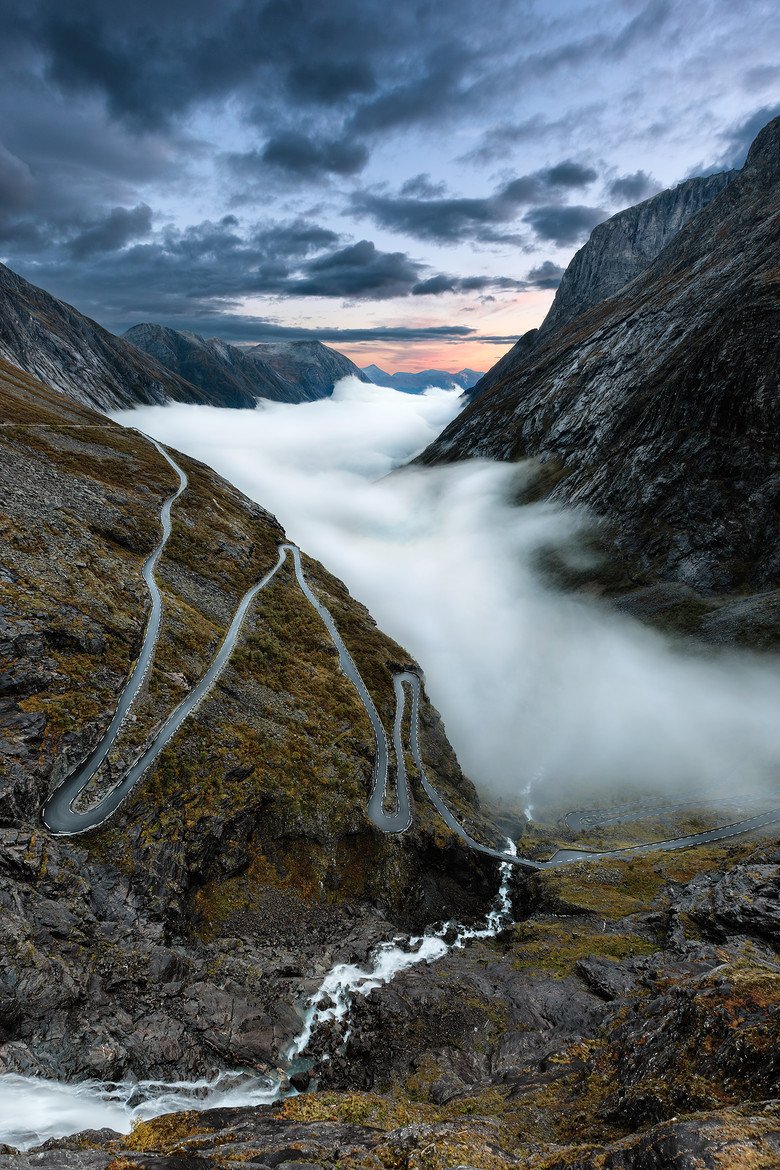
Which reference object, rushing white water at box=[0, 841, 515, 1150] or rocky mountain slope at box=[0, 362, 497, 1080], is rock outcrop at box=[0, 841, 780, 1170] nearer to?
rushing white water at box=[0, 841, 515, 1150]

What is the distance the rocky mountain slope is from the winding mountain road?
1.21 metres

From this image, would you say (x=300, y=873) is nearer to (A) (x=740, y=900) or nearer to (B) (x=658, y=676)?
(A) (x=740, y=900)

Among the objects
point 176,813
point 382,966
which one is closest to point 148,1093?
point 176,813

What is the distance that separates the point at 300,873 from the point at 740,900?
45999 mm

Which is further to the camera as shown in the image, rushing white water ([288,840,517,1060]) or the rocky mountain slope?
rushing white water ([288,840,517,1060])

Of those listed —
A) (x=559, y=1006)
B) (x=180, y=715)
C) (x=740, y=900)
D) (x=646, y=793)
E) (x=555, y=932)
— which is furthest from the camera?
(x=646, y=793)

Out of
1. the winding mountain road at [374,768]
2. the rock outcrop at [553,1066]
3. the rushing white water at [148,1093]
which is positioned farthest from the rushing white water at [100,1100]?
the winding mountain road at [374,768]

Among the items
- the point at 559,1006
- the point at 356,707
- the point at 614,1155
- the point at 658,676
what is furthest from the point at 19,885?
the point at 658,676

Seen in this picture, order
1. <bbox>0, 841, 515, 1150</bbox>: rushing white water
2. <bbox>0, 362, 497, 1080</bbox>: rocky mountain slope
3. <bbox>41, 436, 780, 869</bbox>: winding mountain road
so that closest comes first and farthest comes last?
1. <bbox>0, 841, 515, 1150</bbox>: rushing white water
2. <bbox>0, 362, 497, 1080</bbox>: rocky mountain slope
3. <bbox>41, 436, 780, 869</bbox>: winding mountain road

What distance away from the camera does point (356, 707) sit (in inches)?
3364

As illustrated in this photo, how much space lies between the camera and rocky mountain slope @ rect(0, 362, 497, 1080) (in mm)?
37031

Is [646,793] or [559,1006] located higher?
[559,1006]

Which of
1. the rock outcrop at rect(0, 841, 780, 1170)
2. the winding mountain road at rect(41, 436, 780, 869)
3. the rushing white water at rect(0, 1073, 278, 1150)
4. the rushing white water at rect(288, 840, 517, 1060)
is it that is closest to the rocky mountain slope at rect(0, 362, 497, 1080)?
the rushing white water at rect(0, 1073, 278, 1150)

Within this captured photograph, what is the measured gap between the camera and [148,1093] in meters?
32.6
